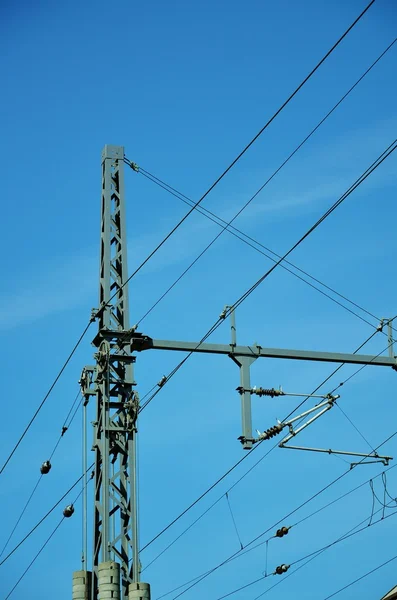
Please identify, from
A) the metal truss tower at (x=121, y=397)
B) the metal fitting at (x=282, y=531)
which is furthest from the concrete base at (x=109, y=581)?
the metal fitting at (x=282, y=531)

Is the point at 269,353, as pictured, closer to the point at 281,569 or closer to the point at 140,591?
the point at 140,591

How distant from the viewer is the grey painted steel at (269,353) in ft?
71.3

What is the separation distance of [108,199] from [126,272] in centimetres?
169

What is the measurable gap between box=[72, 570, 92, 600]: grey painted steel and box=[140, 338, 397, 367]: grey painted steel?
4.02 metres

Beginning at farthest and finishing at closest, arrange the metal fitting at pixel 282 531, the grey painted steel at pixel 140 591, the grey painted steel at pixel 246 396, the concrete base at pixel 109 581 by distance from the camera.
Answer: the metal fitting at pixel 282 531 < the grey painted steel at pixel 246 396 < the grey painted steel at pixel 140 591 < the concrete base at pixel 109 581

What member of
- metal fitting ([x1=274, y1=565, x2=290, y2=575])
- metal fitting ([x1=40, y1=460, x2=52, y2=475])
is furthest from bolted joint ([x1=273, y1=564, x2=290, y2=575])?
metal fitting ([x1=40, y1=460, x2=52, y2=475])

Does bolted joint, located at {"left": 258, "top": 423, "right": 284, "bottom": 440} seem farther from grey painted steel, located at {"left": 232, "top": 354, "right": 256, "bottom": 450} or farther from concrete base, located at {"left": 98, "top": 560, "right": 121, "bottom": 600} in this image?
concrete base, located at {"left": 98, "top": 560, "right": 121, "bottom": 600}

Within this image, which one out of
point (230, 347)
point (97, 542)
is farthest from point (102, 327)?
point (97, 542)

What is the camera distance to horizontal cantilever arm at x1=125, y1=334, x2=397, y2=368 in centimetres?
2173

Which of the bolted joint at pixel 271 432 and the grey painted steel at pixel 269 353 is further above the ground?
the grey painted steel at pixel 269 353

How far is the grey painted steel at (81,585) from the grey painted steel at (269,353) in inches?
158

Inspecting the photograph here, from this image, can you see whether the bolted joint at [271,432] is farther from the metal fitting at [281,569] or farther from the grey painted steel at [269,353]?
the metal fitting at [281,569]

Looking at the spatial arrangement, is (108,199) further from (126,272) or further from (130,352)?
(130,352)

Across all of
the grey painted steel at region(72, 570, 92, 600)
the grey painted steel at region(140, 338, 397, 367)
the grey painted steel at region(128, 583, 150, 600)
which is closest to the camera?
the grey painted steel at region(128, 583, 150, 600)
